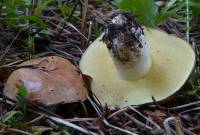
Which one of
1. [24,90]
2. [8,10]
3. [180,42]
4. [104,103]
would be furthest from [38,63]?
[180,42]

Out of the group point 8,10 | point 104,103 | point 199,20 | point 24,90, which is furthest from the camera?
point 199,20

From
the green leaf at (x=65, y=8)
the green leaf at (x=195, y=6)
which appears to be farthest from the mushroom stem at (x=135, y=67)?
the green leaf at (x=65, y=8)

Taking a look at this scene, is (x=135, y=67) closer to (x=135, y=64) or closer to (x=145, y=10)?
(x=135, y=64)

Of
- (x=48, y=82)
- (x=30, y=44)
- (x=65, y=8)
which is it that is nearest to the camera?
(x=48, y=82)

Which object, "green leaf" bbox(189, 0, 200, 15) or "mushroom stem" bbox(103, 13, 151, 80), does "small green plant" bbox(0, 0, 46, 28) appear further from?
"green leaf" bbox(189, 0, 200, 15)

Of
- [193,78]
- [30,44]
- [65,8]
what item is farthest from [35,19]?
[193,78]

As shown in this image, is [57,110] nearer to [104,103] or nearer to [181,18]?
[104,103]
